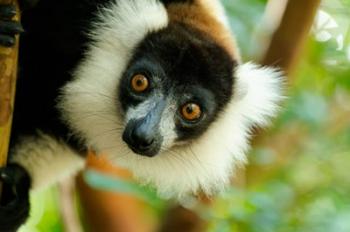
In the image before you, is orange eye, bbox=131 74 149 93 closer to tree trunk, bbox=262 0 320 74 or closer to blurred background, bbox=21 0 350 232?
blurred background, bbox=21 0 350 232

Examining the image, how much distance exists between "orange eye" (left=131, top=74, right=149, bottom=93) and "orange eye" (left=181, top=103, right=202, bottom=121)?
0.20 meters

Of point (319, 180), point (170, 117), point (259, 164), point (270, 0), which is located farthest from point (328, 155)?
point (170, 117)

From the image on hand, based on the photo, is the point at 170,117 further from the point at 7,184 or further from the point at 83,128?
the point at 7,184

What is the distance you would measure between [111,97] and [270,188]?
2.88 ft

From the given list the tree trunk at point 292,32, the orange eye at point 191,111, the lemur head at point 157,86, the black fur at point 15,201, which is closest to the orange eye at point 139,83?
the lemur head at point 157,86

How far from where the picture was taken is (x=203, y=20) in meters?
3.33

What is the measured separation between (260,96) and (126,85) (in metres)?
0.74

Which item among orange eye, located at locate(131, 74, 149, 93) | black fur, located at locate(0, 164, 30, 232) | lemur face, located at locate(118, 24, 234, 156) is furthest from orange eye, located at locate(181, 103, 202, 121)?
black fur, located at locate(0, 164, 30, 232)

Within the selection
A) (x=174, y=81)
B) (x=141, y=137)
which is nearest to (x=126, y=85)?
(x=174, y=81)

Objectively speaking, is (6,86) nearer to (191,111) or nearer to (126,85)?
(126,85)

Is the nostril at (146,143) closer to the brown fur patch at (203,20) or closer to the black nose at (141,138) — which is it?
the black nose at (141,138)

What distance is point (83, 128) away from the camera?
3.23 meters

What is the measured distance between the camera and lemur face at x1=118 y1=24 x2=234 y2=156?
304 cm

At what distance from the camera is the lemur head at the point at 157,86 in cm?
307
